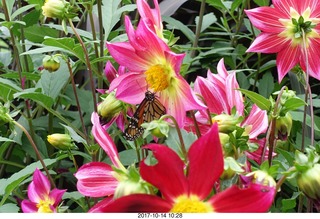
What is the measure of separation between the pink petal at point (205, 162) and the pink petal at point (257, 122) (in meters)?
0.15

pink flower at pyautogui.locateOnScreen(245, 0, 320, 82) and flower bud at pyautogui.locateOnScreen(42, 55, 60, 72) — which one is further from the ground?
pink flower at pyautogui.locateOnScreen(245, 0, 320, 82)

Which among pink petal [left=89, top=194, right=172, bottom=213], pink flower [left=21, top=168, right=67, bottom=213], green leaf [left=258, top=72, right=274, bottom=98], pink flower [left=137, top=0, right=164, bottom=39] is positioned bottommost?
green leaf [left=258, top=72, right=274, bottom=98]

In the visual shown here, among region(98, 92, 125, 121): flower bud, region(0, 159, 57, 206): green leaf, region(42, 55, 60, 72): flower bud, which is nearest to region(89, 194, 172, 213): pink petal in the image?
region(98, 92, 125, 121): flower bud

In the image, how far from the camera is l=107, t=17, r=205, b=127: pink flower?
51 cm

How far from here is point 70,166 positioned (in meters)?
1.02

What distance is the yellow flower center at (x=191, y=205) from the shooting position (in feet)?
1.25

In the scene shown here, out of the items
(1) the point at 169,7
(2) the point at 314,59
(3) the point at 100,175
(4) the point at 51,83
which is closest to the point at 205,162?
(3) the point at 100,175

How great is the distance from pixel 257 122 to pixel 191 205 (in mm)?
165

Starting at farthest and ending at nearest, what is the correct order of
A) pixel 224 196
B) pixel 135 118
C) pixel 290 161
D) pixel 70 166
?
pixel 70 166 < pixel 290 161 < pixel 135 118 < pixel 224 196

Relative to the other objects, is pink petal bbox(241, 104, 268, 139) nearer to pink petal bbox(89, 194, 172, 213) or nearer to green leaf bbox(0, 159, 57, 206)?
pink petal bbox(89, 194, 172, 213)

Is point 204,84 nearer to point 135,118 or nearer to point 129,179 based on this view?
point 135,118

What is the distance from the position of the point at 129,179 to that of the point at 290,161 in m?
0.30

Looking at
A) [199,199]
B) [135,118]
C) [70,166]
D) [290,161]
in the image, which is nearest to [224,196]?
[199,199]

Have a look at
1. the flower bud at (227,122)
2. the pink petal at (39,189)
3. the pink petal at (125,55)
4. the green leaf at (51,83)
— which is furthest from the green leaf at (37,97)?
the flower bud at (227,122)
